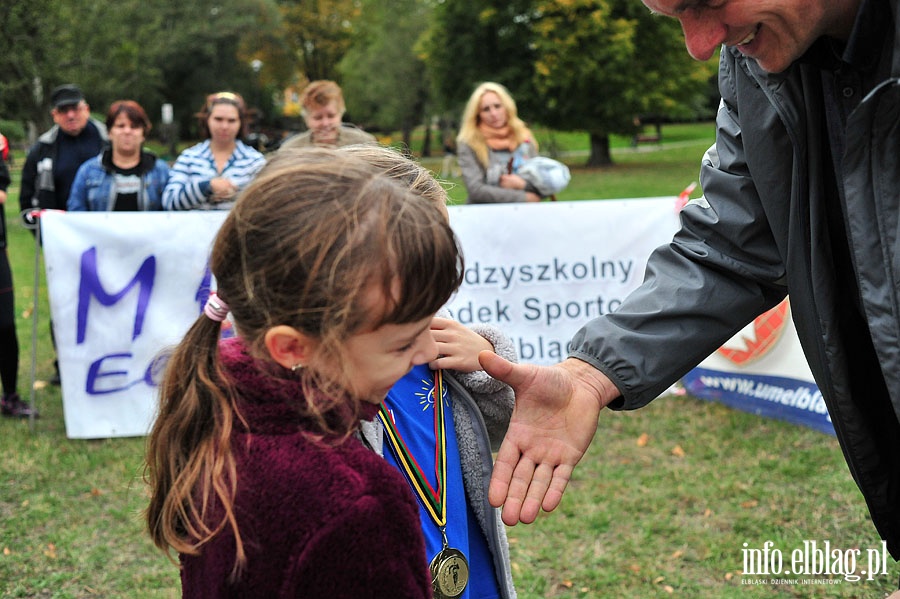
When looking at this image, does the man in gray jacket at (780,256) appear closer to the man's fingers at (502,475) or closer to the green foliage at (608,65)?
the man's fingers at (502,475)

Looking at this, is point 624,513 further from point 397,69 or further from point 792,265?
point 397,69

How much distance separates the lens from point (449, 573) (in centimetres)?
195

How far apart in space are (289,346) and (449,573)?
705 millimetres

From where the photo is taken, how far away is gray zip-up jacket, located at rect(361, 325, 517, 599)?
2.11 meters

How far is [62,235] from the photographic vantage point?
229 inches

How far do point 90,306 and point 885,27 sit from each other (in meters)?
5.13

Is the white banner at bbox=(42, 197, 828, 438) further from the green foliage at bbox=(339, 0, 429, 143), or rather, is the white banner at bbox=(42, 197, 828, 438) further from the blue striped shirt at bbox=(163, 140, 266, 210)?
the green foliage at bbox=(339, 0, 429, 143)

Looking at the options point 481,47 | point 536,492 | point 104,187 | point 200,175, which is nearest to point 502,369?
point 536,492

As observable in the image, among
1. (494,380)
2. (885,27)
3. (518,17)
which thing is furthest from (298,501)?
(518,17)

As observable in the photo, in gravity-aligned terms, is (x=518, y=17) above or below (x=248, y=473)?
above

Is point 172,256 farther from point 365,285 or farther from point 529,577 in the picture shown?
point 365,285

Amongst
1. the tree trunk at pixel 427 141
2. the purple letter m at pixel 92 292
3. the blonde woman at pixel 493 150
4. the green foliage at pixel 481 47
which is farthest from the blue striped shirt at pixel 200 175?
the tree trunk at pixel 427 141

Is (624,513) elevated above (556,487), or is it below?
below

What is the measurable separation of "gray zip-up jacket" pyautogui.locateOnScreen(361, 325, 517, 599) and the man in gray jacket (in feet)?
0.14
